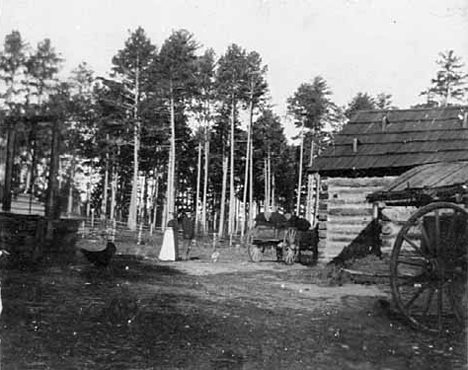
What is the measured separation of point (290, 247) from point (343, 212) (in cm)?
248

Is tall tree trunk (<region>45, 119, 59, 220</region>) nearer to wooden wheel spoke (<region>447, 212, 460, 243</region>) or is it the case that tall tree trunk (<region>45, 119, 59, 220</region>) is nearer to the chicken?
the chicken

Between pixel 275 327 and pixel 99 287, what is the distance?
14.8 ft

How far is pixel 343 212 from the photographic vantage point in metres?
18.3

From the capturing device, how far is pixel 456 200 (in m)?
7.55

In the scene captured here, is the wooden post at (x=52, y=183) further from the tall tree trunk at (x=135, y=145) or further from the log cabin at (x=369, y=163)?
the tall tree trunk at (x=135, y=145)

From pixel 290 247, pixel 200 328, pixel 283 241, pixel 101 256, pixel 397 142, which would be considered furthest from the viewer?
pixel 283 241

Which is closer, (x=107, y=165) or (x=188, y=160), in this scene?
(x=107, y=165)

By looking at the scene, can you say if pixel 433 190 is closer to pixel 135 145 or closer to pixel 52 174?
pixel 52 174

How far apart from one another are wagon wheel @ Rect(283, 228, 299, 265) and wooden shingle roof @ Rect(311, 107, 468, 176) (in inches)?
109

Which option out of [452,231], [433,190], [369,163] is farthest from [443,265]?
[369,163]

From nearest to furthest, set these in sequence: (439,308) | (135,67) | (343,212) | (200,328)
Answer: (439,308), (200,328), (343,212), (135,67)

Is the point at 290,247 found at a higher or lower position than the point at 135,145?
lower

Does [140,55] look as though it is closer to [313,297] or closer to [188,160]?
[188,160]

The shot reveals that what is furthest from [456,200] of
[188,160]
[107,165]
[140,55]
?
[188,160]
